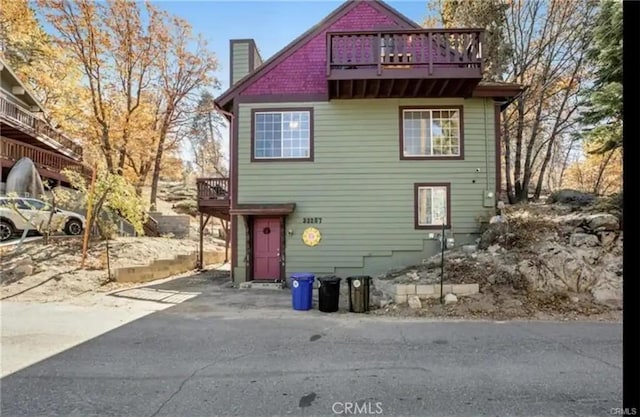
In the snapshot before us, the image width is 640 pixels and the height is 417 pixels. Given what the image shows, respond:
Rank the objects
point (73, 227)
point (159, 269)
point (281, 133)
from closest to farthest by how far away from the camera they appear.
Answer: point (281, 133) → point (159, 269) → point (73, 227)

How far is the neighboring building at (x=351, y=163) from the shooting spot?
1249cm

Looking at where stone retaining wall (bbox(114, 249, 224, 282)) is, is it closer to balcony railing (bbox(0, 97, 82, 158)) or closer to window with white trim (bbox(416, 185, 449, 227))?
window with white trim (bbox(416, 185, 449, 227))

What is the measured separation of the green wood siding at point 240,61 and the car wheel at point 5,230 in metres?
9.25

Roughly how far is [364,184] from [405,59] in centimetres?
390

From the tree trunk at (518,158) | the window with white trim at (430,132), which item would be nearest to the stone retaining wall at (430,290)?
the window with white trim at (430,132)

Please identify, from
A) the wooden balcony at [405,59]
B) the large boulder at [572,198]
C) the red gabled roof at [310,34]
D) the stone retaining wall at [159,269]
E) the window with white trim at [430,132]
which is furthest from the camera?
the red gabled roof at [310,34]

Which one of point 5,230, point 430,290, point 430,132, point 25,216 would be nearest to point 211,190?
point 25,216

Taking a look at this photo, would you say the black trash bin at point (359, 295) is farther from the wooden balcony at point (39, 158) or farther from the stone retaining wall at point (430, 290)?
the wooden balcony at point (39, 158)

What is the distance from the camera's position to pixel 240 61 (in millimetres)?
14250

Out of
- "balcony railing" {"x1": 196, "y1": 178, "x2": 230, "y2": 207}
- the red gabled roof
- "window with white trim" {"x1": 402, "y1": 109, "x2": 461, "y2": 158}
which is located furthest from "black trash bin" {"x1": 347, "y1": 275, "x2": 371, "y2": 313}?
the red gabled roof

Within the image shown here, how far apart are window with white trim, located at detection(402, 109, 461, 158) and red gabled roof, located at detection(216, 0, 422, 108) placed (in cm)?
283

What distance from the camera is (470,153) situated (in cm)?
1262

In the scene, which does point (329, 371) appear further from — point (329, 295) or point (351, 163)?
point (351, 163)

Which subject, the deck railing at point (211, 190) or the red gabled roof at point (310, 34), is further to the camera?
the deck railing at point (211, 190)
